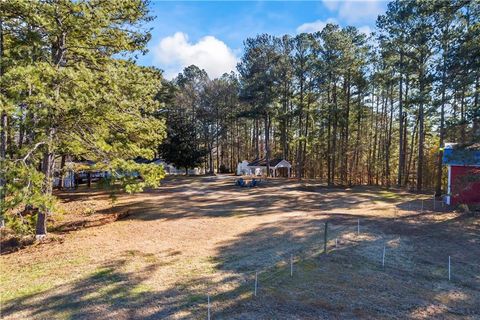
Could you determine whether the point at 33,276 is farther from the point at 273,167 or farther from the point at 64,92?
the point at 273,167

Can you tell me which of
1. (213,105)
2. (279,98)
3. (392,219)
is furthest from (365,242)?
(213,105)

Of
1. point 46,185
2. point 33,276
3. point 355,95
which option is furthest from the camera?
point 355,95

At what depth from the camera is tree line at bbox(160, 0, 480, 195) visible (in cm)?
1922

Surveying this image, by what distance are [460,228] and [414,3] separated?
1654 centimetres

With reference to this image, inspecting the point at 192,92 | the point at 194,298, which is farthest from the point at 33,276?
the point at 192,92

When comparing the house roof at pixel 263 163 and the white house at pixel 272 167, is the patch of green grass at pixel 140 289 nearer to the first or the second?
the white house at pixel 272 167

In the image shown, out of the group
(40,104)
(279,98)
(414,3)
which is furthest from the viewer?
(279,98)

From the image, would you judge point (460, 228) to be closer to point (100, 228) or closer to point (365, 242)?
point (365, 242)

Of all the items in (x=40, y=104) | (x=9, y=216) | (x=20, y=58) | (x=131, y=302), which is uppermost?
(x=20, y=58)

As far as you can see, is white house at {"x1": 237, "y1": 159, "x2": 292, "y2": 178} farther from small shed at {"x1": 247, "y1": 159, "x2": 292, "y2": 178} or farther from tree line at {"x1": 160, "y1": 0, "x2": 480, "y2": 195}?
tree line at {"x1": 160, "y1": 0, "x2": 480, "y2": 195}

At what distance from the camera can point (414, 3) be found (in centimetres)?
2334

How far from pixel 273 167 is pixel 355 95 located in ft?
45.5

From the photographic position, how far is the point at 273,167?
4438cm

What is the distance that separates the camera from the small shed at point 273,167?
4484 centimetres
